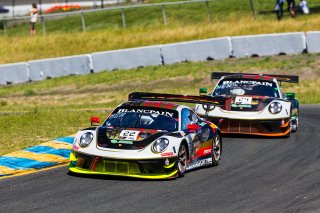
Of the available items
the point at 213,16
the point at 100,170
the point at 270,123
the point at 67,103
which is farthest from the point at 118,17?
the point at 100,170

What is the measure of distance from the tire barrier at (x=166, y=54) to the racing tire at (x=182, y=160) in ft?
62.9

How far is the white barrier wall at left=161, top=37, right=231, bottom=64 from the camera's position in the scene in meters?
32.8

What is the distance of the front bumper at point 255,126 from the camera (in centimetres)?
1836

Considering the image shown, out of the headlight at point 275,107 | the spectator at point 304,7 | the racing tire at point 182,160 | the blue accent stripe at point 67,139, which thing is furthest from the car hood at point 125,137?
the spectator at point 304,7

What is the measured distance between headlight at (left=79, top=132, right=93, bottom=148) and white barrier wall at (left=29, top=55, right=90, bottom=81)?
19058mm

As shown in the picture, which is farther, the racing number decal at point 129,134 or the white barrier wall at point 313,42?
the white barrier wall at point 313,42

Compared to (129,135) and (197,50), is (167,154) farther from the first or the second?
(197,50)

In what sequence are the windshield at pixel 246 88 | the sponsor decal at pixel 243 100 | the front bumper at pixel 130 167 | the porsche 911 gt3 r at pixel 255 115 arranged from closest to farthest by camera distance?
1. the front bumper at pixel 130 167
2. the porsche 911 gt3 r at pixel 255 115
3. the sponsor decal at pixel 243 100
4. the windshield at pixel 246 88

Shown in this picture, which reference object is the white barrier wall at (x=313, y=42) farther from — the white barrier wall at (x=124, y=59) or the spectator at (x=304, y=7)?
the spectator at (x=304, y=7)

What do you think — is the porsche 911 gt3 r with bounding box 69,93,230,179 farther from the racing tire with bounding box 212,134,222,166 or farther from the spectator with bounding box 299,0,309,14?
the spectator with bounding box 299,0,309,14

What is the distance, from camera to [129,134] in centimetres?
1340

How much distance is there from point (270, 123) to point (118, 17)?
2775 centimetres

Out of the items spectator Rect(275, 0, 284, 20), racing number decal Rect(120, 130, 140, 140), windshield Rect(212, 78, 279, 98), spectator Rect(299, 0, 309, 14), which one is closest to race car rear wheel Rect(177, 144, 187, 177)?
racing number decal Rect(120, 130, 140, 140)

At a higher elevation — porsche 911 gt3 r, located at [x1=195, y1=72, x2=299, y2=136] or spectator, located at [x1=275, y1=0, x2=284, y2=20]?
spectator, located at [x1=275, y1=0, x2=284, y2=20]
